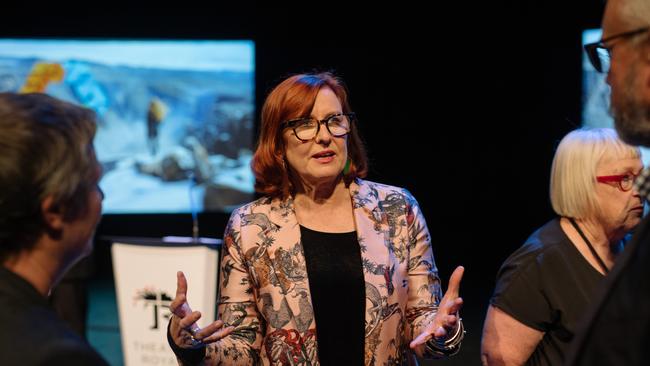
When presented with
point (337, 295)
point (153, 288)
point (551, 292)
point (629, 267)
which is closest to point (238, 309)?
point (337, 295)

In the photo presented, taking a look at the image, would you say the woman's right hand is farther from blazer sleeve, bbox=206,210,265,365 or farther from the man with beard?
the man with beard

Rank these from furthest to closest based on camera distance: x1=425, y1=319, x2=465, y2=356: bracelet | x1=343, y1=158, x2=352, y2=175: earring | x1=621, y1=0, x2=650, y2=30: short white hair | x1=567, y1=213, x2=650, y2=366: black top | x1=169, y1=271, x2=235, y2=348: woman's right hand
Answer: x1=343, y1=158, x2=352, y2=175: earring < x1=425, y1=319, x2=465, y2=356: bracelet < x1=169, y1=271, x2=235, y2=348: woman's right hand < x1=621, y1=0, x2=650, y2=30: short white hair < x1=567, y1=213, x2=650, y2=366: black top

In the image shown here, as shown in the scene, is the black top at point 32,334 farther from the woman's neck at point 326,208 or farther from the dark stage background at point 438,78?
the dark stage background at point 438,78

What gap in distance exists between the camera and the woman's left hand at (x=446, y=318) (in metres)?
2.00

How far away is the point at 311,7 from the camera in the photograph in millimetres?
7406

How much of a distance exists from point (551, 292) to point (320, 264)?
69 centimetres

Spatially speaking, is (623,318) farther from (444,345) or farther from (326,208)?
(326,208)

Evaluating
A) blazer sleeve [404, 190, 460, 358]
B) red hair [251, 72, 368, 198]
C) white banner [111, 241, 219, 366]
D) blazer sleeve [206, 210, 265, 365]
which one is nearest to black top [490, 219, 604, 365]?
blazer sleeve [404, 190, 460, 358]

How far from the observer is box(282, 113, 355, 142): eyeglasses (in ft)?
7.66

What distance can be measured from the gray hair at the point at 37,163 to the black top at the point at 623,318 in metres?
0.82

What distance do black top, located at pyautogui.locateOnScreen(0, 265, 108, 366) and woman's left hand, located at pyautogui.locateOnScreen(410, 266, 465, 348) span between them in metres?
1.08

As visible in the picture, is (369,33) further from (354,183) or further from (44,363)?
(44,363)

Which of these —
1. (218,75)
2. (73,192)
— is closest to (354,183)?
(73,192)

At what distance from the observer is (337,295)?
220cm
